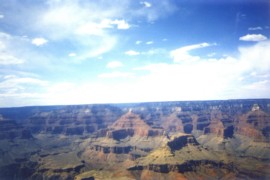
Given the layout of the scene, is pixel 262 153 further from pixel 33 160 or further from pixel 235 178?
pixel 33 160

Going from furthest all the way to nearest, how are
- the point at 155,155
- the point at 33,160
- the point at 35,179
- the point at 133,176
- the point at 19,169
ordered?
the point at 33,160
the point at 19,169
the point at 35,179
the point at 155,155
the point at 133,176

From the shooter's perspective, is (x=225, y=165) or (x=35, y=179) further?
(x=35, y=179)

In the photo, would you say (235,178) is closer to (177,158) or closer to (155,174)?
(177,158)

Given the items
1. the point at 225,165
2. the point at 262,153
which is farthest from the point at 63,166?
the point at 262,153

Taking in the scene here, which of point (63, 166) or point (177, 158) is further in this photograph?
point (63, 166)

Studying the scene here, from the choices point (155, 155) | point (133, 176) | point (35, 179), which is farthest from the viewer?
point (35, 179)

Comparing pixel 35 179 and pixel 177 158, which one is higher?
pixel 177 158

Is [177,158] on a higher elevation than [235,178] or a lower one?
higher

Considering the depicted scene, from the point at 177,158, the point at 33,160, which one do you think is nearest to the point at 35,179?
the point at 33,160

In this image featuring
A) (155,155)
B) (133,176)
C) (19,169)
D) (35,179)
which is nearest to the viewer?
(133,176)
